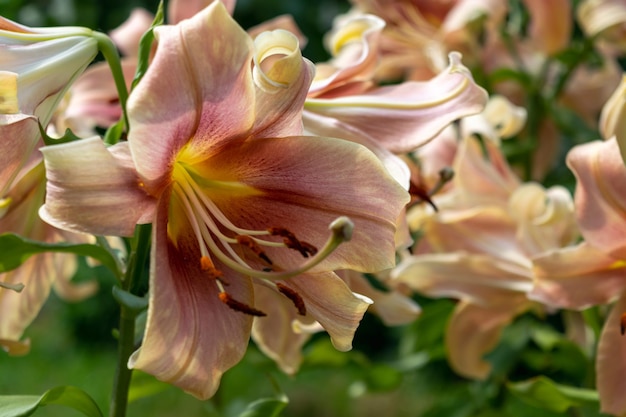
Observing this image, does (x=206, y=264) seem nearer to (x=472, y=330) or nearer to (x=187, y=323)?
(x=187, y=323)

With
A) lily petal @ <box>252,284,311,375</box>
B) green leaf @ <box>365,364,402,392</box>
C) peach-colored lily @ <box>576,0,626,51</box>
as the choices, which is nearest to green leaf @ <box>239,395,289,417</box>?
lily petal @ <box>252,284,311,375</box>

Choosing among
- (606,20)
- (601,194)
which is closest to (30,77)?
(601,194)

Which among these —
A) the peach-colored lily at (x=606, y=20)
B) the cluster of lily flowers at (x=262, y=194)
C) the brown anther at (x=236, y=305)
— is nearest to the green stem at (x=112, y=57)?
the cluster of lily flowers at (x=262, y=194)

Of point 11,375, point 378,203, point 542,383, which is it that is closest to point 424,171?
point 542,383

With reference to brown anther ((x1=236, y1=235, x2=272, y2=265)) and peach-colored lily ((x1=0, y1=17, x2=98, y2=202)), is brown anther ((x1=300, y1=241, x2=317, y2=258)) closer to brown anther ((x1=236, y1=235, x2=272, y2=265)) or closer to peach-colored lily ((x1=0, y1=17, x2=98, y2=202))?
brown anther ((x1=236, y1=235, x2=272, y2=265))

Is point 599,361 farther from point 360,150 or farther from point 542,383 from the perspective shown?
point 360,150
